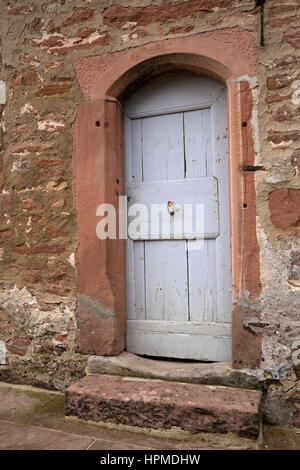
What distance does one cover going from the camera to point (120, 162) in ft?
8.30

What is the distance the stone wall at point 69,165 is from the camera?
2078mm

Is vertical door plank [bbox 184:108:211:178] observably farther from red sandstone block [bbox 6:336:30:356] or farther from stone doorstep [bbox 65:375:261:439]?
red sandstone block [bbox 6:336:30:356]

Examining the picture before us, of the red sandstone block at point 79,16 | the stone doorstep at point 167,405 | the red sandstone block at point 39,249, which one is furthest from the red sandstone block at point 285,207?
the red sandstone block at point 79,16

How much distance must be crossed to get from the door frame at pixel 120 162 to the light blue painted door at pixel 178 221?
0.33 ft

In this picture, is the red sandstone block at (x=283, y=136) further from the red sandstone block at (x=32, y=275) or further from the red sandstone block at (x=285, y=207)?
the red sandstone block at (x=32, y=275)

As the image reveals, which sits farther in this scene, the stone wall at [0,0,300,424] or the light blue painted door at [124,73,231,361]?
the light blue painted door at [124,73,231,361]

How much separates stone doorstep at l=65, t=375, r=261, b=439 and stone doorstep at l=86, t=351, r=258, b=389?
0.16 ft

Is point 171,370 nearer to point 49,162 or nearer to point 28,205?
point 28,205

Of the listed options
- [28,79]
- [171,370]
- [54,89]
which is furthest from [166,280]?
[28,79]

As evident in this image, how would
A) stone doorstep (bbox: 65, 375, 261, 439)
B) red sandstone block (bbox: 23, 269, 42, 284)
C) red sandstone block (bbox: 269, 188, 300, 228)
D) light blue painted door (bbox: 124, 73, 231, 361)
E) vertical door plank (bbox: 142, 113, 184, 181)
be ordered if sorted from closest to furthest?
stone doorstep (bbox: 65, 375, 261, 439) → red sandstone block (bbox: 269, 188, 300, 228) → light blue painted door (bbox: 124, 73, 231, 361) → vertical door plank (bbox: 142, 113, 184, 181) → red sandstone block (bbox: 23, 269, 42, 284)

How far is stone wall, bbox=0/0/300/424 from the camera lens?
208 centimetres

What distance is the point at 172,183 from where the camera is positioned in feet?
8.11

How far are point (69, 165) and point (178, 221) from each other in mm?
857

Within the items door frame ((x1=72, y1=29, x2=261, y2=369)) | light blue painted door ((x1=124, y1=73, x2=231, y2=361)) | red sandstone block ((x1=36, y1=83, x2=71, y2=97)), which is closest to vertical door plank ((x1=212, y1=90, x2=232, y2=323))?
light blue painted door ((x1=124, y1=73, x2=231, y2=361))
